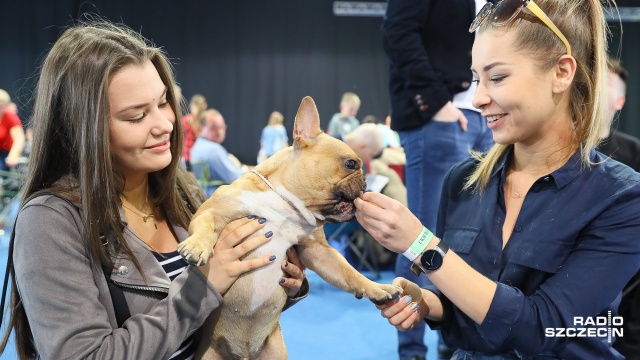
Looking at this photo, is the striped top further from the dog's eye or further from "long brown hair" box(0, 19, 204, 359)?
the dog's eye

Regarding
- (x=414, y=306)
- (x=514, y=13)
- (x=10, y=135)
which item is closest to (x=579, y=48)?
(x=514, y=13)

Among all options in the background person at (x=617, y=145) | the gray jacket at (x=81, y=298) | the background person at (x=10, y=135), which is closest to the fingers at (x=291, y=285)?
the gray jacket at (x=81, y=298)

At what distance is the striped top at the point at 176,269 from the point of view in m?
1.61

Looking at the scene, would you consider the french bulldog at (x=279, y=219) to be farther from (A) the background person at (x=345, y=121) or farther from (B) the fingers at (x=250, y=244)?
(A) the background person at (x=345, y=121)

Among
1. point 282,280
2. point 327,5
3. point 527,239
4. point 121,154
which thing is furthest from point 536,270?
point 327,5

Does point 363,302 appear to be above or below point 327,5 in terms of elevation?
below

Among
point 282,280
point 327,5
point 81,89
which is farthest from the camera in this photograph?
point 327,5

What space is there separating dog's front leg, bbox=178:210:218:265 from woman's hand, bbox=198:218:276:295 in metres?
0.04

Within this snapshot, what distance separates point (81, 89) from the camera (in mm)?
1459

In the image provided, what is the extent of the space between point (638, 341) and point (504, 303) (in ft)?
5.87

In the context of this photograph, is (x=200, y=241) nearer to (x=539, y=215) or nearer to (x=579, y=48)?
(x=539, y=215)

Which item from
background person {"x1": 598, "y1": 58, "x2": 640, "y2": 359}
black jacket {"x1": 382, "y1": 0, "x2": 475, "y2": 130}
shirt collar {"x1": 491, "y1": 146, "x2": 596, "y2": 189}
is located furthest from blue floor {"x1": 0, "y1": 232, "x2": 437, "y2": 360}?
shirt collar {"x1": 491, "y1": 146, "x2": 596, "y2": 189}

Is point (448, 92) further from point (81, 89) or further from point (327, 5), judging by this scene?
point (327, 5)

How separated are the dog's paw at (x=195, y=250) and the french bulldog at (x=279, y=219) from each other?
135 mm
